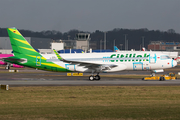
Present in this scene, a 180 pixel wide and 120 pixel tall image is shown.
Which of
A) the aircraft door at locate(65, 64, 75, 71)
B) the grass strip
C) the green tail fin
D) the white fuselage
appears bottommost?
the grass strip

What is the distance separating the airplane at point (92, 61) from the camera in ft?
125

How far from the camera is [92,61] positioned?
3894cm

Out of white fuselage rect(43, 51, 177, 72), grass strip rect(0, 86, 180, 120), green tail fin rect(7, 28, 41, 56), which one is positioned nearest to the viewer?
grass strip rect(0, 86, 180, 120)

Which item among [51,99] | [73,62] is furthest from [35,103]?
[73,62]

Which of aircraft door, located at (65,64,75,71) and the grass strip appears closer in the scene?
the grass strip

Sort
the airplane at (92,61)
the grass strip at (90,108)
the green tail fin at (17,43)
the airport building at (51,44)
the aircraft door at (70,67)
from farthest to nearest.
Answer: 1. the airport building at (51,44)
2. the green tail fin at (17,43)
3. the aircraft door at (70,67)
4. the airplane at (92,61)
5. the grass strip at (90,108)

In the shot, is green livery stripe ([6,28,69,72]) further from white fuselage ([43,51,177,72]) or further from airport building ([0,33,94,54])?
airport building ([0,33,94,54])

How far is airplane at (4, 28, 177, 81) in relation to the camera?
125 ft

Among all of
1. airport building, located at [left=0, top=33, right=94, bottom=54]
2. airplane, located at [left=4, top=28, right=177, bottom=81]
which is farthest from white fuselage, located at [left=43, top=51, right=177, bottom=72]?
airport building, located at [left=0, top=33, right=94, bottom=54]

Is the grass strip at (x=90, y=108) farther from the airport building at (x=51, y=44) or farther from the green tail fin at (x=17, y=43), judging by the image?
the airport building at (x=51, y=44)

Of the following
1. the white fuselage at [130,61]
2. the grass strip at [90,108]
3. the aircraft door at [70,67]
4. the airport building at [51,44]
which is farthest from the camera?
the airport building at [51,44]

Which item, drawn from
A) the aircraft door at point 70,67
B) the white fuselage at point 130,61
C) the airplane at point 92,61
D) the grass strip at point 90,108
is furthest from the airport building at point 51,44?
the grass strip at point 90,108

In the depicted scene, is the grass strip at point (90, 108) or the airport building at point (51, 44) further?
the airport building at point (51, 44)

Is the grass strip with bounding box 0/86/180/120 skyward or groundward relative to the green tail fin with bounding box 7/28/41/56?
groundward
